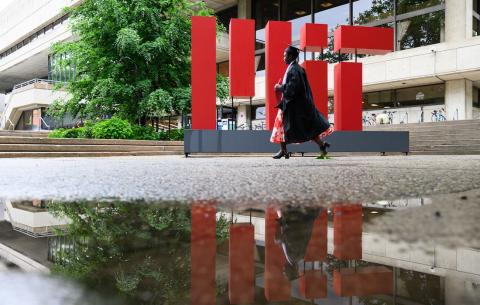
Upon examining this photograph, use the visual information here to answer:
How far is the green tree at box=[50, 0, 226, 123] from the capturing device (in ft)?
58.5

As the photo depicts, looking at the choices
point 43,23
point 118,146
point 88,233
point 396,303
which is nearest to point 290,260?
point 396,303

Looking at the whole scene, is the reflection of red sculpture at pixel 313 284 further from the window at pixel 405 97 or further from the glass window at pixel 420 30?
the window at pixel 405 97

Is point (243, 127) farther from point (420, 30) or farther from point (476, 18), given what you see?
point (476, 18)

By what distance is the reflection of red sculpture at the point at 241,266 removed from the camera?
722 mm

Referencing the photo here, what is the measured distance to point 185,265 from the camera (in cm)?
88

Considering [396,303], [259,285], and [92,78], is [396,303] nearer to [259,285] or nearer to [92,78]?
[259,285]

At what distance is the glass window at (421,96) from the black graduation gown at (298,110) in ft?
71.5

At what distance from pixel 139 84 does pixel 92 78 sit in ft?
10.2

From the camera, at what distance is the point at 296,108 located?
7352 millimetres

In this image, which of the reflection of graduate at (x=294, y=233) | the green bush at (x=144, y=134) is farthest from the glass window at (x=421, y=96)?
the reflection of graduate at (x=294, y=233)

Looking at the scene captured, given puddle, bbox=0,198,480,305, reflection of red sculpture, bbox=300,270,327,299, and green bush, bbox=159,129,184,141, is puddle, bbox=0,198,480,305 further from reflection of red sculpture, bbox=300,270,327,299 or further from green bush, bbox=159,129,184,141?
green bush, bbox=159,129,184,141

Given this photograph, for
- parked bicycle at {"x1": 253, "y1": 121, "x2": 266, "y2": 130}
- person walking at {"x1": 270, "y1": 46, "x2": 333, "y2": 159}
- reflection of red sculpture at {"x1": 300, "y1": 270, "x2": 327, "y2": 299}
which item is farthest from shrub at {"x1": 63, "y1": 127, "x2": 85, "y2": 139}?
parked bicycle at {"x1": 253, "y1": 121, "x2": 266, "y2": 130}

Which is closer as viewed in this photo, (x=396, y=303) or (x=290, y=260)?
(x=396, y=303)

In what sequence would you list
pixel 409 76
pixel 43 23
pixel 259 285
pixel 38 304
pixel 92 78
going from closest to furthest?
Result: pixel 38 304, pixel 259 285, pixel 92 78, pixel 409 76, pixel 43 23
